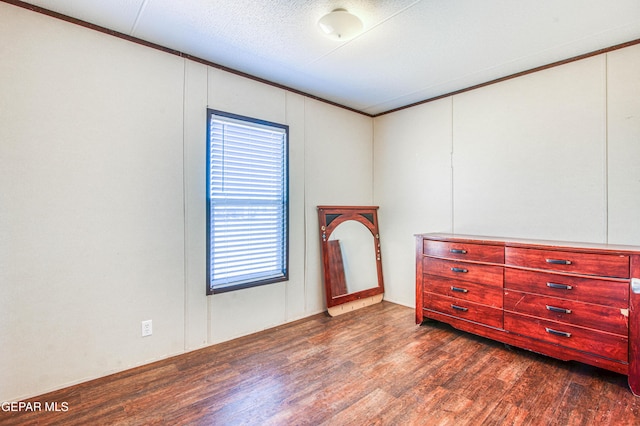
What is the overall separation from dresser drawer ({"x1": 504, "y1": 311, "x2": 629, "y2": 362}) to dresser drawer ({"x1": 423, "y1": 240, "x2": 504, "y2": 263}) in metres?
0.49

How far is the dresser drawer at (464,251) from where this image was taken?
2662mm

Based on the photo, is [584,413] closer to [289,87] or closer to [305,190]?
[305,190]

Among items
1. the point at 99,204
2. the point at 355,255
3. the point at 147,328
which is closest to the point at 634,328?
the point at 355,255

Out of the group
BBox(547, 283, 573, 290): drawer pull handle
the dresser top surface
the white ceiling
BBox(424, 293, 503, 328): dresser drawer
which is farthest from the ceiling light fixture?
BBox(424, 293, 503, 328): dresser drawer

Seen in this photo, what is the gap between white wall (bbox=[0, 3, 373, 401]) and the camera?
194 cm

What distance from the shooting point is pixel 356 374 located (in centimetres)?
227

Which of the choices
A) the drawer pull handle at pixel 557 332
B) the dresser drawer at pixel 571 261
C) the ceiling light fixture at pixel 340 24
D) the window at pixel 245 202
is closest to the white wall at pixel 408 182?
the dresser drawer at pixel 571 261

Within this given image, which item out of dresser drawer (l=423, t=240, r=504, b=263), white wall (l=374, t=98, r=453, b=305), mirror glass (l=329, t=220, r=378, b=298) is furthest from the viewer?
mirror glass (l=329, t=220, r=378, b=298)

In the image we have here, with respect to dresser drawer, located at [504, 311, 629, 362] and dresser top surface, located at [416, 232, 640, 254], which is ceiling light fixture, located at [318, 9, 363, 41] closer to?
dresser top surface, located at [416, 232, 640, 254]

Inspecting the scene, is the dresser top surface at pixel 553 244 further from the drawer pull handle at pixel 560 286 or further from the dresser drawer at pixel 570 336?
the dresser drawer at pixel 570 336

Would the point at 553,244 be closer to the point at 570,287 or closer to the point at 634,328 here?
the point at 570,287

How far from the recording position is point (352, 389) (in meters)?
2.08

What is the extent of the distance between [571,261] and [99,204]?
3.47 m

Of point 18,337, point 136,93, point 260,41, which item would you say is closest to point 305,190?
point 260,41
